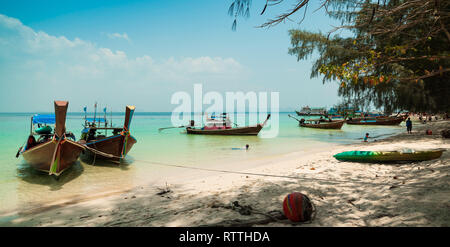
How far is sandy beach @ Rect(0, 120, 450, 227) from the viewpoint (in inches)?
127

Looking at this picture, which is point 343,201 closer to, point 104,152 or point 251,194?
point 251,194

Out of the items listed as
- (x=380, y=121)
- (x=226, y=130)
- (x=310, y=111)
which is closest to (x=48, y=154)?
(x=226, y=130)

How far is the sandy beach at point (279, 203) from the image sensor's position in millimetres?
3217

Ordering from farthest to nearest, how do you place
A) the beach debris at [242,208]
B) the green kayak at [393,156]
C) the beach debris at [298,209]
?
the green kayak at [393,156], the beach debris at [242,208], the beach debris at [298,209]

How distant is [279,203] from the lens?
13.6 feet

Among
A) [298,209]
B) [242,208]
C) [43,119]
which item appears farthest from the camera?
[43,119]

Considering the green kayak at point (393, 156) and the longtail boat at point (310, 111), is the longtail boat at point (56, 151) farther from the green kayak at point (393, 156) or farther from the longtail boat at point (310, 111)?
the longtail boat at point (310, 111)

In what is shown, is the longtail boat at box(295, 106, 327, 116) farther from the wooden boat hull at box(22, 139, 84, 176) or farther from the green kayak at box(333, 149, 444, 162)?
the wooden boat hull at box(22, 139, 84, 176)

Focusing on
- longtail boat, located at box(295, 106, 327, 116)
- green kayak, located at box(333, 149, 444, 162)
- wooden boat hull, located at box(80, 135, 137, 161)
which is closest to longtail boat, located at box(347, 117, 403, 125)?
green kayak, located at box(333, 149, 444, 162)

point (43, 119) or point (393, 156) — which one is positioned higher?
point (43, 119)

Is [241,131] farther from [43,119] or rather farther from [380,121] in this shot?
[380,121]

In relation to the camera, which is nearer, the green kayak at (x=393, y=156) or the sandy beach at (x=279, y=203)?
the sandy beach at (x=279, y=203)

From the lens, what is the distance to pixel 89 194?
20.7 feet

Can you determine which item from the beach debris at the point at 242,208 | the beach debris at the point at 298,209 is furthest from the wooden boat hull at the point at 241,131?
the beach debris at the point at 298,209
